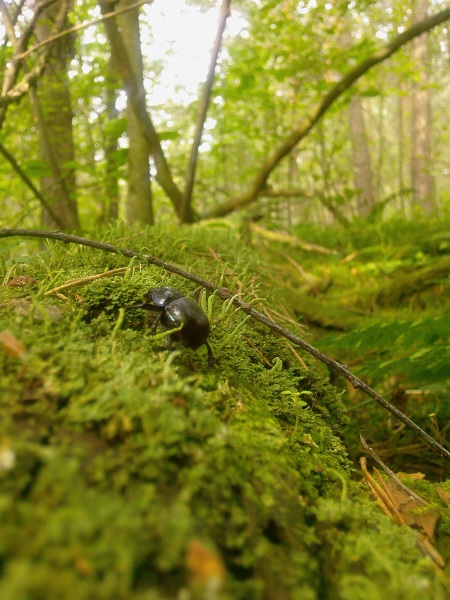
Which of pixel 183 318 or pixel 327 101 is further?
pixel 327 101

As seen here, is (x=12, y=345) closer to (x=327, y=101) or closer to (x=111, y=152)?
(x=327, y=101)

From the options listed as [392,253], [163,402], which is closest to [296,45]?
[392,253]

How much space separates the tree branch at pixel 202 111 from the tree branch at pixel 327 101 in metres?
1.07

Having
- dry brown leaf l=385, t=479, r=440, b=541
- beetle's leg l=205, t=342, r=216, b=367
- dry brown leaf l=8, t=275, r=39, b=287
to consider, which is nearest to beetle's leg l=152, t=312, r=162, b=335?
beetle's leg l=205, t=342, r=216, b=367

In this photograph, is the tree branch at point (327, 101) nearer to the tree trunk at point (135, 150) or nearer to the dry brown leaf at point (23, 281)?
the tree trunk at point (135, 150)

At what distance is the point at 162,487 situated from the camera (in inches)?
30.6

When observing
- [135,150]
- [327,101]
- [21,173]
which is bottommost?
[21,173]

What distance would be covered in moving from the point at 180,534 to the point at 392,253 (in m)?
5.68

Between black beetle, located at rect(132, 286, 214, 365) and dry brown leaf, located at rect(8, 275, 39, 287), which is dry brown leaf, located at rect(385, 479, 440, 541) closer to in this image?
black beetle, located at rect(132, 286, 214, 365)

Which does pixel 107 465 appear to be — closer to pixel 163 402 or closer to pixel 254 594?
pixel 163 402

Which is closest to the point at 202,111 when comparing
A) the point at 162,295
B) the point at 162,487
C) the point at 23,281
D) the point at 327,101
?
the point at 327,101

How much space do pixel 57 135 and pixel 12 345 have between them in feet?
24.0

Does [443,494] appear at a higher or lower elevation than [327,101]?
lower

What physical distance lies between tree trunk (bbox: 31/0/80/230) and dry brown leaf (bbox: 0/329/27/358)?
5409 millimetres
